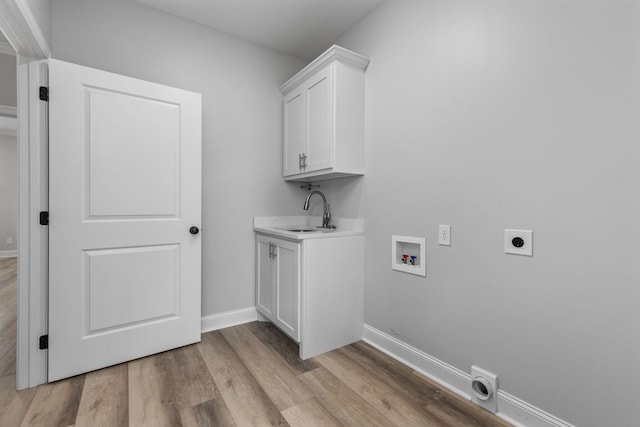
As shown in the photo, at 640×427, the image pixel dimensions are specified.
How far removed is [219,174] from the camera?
248 cm

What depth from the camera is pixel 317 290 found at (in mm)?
2000

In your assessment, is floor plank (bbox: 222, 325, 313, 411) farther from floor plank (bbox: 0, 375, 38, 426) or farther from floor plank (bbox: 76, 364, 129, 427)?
floor plank (bbox: 0, 375, 38, 426)

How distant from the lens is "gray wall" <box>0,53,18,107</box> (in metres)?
2.79

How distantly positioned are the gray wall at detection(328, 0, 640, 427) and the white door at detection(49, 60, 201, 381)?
4.96 feet

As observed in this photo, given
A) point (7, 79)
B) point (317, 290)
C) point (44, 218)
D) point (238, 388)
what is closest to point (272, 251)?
point (317, 290)

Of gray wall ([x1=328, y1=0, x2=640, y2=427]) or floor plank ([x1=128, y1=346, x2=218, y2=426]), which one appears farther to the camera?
floor plank ([x1=128, y1=346, x2=218, y2=426])

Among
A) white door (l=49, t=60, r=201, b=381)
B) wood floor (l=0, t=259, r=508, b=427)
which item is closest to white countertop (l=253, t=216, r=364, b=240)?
white door (l=49, t=60, r=201, b=381)

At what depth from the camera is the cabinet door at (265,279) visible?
234 cm

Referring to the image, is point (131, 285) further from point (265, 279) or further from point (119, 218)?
point (265, 279)

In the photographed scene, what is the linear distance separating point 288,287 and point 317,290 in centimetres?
24

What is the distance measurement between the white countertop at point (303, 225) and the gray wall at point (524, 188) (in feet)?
1.12

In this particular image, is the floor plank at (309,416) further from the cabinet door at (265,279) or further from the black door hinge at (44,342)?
the black door hinge at (44,342)

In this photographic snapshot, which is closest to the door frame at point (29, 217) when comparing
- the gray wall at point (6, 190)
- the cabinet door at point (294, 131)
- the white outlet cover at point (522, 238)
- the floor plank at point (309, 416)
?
the floor plank at point (309, 416)

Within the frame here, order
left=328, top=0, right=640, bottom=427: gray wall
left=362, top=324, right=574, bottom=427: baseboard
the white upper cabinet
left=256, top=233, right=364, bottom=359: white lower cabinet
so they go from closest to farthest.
A: left=328, top=0, right=640, bottom=427: gray wall
left=362, top=324, right=574, bottom=427: baseboard
left=256, top=233, right=364, bottom=359: white lower cabinet
the white upper cabinet
